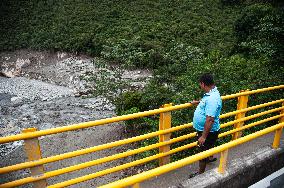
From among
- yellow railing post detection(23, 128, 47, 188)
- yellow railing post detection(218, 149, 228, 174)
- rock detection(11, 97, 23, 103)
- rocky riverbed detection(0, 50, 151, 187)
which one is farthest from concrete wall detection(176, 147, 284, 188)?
rock detection(11, 97, 23, 103)

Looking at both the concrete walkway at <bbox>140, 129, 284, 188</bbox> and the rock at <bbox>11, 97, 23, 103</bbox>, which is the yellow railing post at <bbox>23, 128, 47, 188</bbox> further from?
the rock at <bbox>11, 97, 23, 103</bbox>

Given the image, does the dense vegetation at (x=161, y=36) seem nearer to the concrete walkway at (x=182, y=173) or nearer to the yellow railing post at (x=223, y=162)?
the concrete walkway at (x=182, y=173)

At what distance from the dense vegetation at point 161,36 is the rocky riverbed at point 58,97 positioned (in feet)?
3.80

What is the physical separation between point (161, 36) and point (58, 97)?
12150mm

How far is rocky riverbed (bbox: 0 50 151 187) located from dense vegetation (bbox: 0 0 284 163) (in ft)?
3.80

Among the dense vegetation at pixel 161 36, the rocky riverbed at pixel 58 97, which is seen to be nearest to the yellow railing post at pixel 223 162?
the rocky riverbed at pixel 58 97

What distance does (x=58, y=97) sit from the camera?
19875 mm

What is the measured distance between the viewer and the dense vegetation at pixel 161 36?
417 inches

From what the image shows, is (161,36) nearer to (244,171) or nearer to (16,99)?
(16,99)

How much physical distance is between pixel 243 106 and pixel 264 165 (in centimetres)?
159

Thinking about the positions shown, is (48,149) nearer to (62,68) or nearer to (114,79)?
(114,79)

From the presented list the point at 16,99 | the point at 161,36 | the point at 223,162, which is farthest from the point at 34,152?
the point at 161,36

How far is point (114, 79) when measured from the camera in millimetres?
13438

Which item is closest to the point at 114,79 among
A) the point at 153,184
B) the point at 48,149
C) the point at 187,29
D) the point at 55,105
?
the point at 48,149
